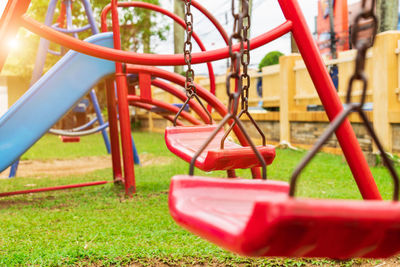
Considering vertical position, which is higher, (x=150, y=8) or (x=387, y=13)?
(x=387, y=13)

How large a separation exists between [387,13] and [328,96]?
678cm

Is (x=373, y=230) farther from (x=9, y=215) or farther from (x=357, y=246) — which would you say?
(x=9, y=215)

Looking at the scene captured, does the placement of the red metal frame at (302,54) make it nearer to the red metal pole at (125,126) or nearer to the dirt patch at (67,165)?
the red metal pole at (125,126)

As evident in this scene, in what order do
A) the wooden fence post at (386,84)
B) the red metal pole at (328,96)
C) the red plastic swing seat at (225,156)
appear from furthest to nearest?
1. the wooden fence post at (386,84)
2. the red metal pole at (328,96)
3. the red plastic swing seat at (225,156)

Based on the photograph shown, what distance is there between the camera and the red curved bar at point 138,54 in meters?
2.04

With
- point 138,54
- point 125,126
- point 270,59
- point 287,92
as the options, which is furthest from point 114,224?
point 270,59

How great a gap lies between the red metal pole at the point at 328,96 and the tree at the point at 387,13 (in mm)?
6564

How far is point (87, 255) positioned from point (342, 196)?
84.9 inches

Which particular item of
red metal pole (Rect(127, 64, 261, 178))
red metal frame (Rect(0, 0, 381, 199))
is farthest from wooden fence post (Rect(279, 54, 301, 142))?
red metal frame (Rect(0, 0, 381, 199))

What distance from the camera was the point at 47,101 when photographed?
10.5 ft

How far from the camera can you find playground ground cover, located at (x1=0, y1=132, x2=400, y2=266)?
6.98ft

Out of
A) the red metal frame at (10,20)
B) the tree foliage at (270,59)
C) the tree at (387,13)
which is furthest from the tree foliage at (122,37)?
the red metal frame at (10,20)

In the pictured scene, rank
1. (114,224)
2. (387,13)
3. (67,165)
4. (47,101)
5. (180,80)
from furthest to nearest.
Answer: (387,13)
(67,165)
(180,80)
(47,101)
(114,224)

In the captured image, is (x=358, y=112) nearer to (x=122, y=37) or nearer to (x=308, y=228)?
(x=308, y=228)
